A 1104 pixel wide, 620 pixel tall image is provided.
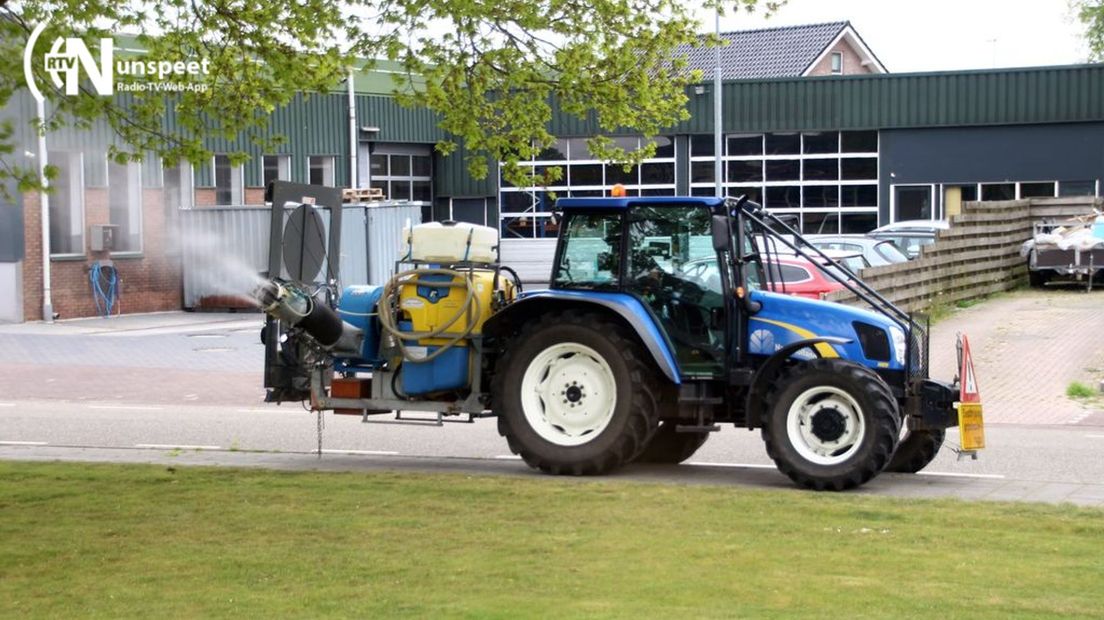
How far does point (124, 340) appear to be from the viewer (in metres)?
28.1

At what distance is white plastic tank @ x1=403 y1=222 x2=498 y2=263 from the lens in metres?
13.0

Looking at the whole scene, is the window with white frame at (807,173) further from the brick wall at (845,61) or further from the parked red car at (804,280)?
the parked red car at (804,280)

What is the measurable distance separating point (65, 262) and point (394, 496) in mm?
23113

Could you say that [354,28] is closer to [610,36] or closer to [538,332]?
[610,36]

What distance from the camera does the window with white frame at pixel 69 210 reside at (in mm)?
32188

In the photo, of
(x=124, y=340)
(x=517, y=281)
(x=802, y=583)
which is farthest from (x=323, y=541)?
Result: (x=124, y=340)

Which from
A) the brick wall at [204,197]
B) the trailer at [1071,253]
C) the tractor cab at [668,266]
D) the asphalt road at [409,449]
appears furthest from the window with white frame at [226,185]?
the tractor cab at [668,266]

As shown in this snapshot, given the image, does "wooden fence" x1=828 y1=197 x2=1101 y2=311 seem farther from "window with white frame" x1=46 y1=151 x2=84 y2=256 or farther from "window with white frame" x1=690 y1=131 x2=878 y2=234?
"window with white frame" x1=46 y1=151 x2=84 y2=256

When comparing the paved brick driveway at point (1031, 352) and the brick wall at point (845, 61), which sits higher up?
the brick wall at point (845, 61)

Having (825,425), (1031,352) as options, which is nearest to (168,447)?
(825,425)

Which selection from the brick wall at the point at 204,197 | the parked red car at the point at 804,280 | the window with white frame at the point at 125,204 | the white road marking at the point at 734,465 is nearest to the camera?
the white road marking at the point at 734,465

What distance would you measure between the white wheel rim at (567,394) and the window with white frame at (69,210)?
21.9 m

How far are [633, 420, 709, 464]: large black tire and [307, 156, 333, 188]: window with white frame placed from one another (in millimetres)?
31268

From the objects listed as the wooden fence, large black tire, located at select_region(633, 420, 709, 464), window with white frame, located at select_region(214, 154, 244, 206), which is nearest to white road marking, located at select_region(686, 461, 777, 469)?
large black tire, located at select_region(633, 420, 709, 464)
